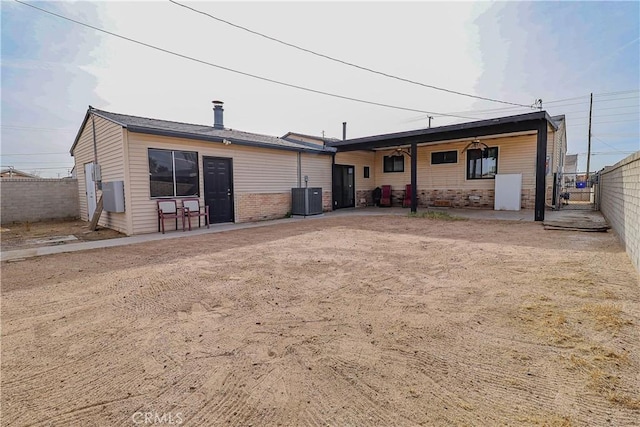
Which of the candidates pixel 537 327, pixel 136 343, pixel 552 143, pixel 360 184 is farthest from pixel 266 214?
pixel 552 143

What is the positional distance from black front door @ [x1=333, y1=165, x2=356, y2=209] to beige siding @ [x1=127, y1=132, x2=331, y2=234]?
60 cm

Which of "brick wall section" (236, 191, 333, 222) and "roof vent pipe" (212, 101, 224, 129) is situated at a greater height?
"roof vent pipe" (212, 101, 224, 129)

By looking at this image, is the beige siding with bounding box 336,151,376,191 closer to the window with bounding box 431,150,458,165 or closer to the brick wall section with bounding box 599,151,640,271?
the window with bounding box 431,150,458,165

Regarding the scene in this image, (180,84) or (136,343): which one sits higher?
(180,84)

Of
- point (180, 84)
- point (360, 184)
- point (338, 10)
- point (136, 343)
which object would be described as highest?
point (338, 10)

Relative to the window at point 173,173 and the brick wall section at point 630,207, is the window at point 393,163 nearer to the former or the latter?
the brick wall section at point 630,207

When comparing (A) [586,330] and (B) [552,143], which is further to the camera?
(B) [552,143]

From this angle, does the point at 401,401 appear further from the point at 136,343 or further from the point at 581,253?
the point at 581,253

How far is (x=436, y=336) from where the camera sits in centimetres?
228

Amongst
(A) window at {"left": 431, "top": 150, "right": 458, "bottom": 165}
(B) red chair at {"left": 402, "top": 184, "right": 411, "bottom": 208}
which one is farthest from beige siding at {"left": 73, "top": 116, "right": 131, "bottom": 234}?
(A) window at {"left": 431, "top": 150, "right": 458, "bottom": 165}

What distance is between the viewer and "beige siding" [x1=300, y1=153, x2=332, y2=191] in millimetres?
12133

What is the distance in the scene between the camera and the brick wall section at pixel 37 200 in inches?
400

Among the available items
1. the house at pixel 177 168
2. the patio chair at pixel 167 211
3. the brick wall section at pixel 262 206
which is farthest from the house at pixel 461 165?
the patio chair at pixel 167 211

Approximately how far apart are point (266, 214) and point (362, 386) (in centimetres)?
917
